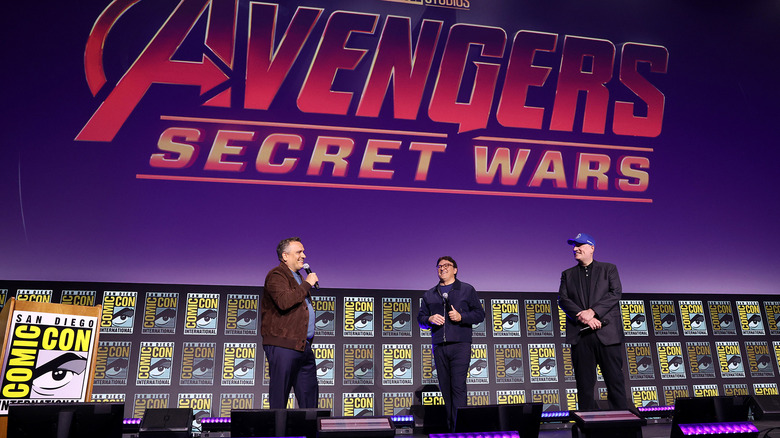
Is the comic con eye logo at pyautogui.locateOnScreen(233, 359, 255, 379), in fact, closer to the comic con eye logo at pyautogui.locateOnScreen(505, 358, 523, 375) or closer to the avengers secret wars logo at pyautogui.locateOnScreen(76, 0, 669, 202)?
the avengers secret wars logo at pyautogui.locateOnScreen(76, 0, 669, 202)

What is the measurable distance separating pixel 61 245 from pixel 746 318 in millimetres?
6302

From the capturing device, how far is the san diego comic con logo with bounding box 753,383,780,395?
4.92m

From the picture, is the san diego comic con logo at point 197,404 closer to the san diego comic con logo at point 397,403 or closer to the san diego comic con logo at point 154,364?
the san diego comic con logo at point 154,364

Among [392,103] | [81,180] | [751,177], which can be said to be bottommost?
[81,180]

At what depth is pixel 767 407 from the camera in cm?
389

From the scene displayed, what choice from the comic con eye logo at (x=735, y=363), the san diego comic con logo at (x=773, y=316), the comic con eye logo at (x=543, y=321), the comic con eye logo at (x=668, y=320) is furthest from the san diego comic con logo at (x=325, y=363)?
the san diego comic con logo at (x=773, y=316)

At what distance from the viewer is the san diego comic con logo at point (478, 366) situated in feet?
15.1

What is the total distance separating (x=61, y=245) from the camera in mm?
4684

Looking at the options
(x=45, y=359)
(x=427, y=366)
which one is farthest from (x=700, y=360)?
(x=45, y=359)

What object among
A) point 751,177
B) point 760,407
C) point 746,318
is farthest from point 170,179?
point 751,177

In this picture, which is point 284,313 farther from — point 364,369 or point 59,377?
point 364,369

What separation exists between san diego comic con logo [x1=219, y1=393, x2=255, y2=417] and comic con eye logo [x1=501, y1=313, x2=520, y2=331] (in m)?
2.21

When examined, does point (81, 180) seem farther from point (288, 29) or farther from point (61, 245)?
point (288, 29)

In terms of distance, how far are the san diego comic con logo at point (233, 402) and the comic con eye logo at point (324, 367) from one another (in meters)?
0.56
